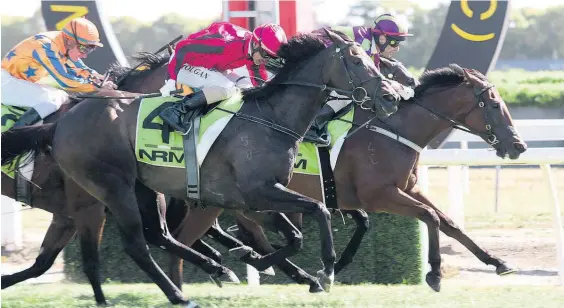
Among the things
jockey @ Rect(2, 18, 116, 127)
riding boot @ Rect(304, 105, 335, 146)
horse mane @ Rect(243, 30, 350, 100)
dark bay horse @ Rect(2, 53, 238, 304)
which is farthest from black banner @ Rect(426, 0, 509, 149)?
jockey @ Rect(2, 18, 116, 127)

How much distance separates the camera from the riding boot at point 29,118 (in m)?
6.06

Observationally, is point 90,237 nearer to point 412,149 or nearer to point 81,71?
point 81,71

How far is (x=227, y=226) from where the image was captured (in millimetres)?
7387

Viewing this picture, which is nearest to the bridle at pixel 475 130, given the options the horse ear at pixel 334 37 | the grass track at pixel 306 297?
the grass track at pixel 306 297

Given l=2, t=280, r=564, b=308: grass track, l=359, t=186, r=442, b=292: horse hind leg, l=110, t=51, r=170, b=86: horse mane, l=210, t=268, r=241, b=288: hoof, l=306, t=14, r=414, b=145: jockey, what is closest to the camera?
l=2, t=280, r=564, b=308: grass track

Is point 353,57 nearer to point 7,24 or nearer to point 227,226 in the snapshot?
point 227,226

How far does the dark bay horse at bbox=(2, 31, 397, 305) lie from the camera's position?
5.13 meters

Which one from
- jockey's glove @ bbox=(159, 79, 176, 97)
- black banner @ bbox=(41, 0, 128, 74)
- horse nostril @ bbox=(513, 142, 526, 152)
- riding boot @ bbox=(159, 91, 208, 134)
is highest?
black banner @ bbox=(41, 0, 128, 74)

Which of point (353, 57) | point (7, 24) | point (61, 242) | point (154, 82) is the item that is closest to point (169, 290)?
point (61, 242)

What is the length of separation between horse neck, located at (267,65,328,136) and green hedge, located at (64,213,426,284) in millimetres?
2076

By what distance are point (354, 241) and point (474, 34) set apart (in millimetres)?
2160

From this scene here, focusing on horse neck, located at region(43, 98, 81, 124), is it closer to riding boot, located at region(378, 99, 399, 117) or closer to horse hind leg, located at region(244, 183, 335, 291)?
horse hind leg, located at region(244, 183, 335, 291)

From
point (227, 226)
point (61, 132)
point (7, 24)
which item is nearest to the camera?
point (61, 132)

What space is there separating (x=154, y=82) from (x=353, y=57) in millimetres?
2123
